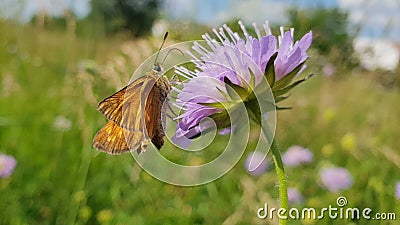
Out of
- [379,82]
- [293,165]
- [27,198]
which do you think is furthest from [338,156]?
[27,198]

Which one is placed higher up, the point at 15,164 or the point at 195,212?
the point at 15,164

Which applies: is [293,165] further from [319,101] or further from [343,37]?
[319,101]

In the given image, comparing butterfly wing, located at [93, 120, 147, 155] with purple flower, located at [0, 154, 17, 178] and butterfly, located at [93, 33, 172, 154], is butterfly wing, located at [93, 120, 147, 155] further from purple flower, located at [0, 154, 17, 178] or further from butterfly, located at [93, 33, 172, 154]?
purple flower, located at [0, 154, 17, 178]

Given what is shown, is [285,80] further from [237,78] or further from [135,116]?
[135,116]

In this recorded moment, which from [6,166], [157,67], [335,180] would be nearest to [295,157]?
[335,180]

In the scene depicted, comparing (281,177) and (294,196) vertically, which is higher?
(281,177)

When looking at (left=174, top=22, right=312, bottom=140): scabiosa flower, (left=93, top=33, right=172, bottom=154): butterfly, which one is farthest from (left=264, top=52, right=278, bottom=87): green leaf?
(left=93, top=33, right=172, bottom=154): butterfly
